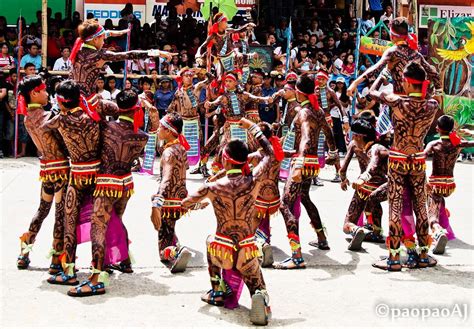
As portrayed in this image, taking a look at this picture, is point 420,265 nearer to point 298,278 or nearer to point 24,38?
point 298,278

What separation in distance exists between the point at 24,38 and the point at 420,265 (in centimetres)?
1074

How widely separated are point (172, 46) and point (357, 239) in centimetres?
887

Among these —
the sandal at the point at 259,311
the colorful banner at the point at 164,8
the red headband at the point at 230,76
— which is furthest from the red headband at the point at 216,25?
the sandal at the point at 259,311

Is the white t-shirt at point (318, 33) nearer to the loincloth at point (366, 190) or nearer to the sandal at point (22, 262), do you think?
the loincloth at point (366, 190)

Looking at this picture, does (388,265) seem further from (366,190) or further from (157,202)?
(157,202)

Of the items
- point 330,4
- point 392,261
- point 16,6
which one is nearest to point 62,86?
point 392,261

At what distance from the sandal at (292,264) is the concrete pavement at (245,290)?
0.26 feet

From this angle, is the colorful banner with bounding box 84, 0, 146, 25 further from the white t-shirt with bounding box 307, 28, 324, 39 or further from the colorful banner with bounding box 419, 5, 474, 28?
the colorful banner with bounding box 419, 5, 474, 28

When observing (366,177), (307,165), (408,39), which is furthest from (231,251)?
(408,39)

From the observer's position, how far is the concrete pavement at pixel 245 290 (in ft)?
19.8

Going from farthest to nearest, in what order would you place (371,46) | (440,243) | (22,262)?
(371,46)
(440,243)
(22,262)

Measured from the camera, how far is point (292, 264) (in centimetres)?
752

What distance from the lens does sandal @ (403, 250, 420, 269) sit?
7.58m

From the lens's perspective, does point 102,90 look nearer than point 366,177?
No
